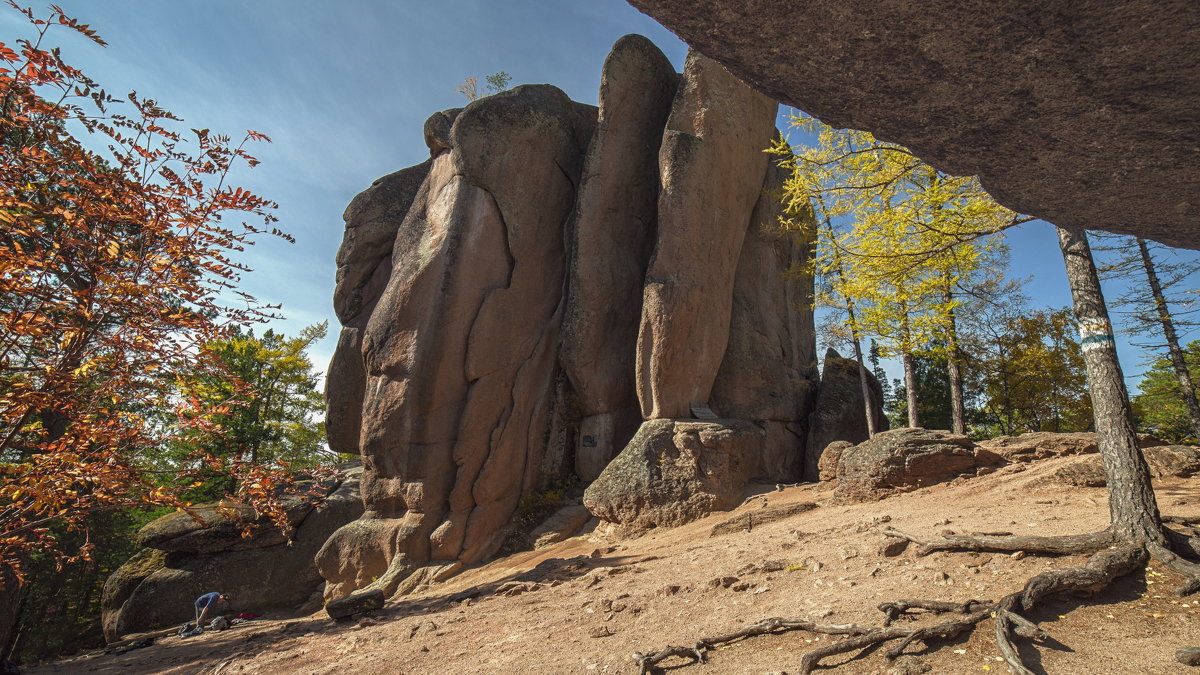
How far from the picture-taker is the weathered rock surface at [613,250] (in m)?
15.3

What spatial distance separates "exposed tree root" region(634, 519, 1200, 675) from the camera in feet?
13.5

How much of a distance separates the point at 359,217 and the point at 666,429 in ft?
42.3

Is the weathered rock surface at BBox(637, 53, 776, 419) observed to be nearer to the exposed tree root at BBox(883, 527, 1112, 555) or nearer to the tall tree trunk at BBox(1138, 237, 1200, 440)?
the exposed tree root at BBox(883, 527, 1112, 555)

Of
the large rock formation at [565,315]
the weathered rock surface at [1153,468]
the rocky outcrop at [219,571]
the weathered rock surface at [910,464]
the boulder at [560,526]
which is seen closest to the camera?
the weathered rock surface at [1153,468]

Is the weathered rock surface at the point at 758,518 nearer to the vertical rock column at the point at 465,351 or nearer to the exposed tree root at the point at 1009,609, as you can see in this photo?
the exposed tree root at the point at 1009,609

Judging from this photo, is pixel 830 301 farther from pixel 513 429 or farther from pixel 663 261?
pixel 513 429

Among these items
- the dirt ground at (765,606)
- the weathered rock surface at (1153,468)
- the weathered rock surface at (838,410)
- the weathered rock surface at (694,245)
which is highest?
the weathered rock surface at (694,245)

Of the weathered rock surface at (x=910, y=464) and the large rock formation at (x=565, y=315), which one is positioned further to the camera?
the large rock formation at (x=565, y=315)

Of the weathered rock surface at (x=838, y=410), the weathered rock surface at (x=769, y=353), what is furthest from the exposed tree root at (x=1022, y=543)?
the weathered rock surface at (x=838, y=410)

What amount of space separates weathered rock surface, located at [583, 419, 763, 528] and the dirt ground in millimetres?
915

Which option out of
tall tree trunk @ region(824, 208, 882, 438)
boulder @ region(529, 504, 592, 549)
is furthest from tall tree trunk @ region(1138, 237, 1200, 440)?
boulder @ region(529, 504, 592, 549)

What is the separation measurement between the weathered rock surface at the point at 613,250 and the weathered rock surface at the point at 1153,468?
9.21m

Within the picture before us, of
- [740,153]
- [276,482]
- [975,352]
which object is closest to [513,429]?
[740,153]

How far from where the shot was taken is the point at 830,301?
1608 cm
